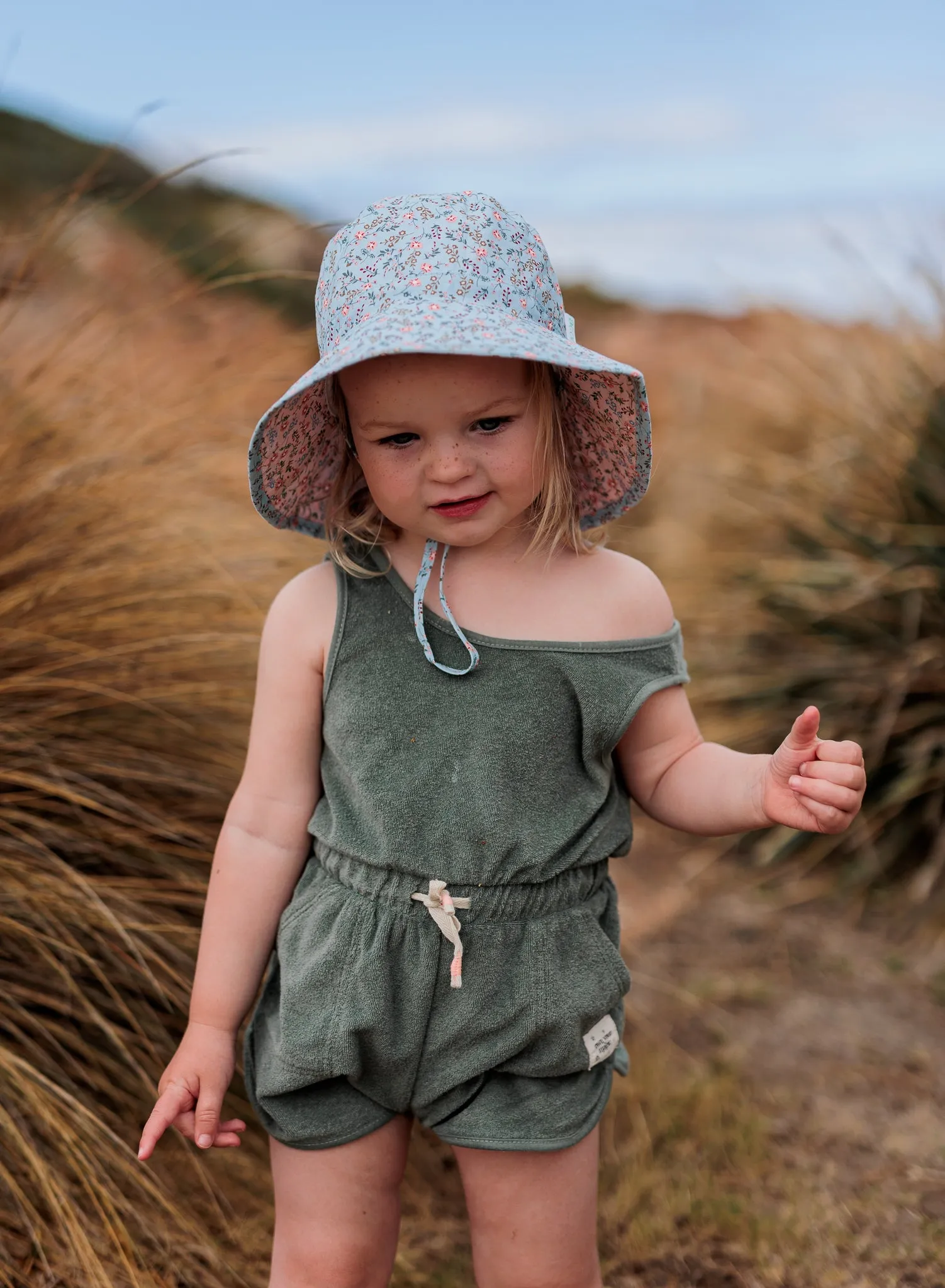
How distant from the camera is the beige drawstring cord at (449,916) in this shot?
5.03 feet

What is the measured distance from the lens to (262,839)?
170 cm

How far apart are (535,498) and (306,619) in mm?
357

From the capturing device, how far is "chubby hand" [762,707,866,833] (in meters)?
1.45

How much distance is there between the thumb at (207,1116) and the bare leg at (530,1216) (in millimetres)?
341

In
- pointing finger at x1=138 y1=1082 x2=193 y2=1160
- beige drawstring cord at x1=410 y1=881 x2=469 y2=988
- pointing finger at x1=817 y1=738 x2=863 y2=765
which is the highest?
pointing finger at x1=817 y1=738 x2=863 y2=765

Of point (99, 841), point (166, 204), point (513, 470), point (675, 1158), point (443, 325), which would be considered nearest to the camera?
point (443, 325)

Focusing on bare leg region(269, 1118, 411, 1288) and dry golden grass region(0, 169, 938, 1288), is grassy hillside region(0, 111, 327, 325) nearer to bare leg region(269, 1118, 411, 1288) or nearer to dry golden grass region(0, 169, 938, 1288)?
dry golden grass region(0, 169, 938, 1288)

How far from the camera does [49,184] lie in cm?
1364

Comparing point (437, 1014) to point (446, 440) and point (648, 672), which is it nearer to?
point (648, 672)

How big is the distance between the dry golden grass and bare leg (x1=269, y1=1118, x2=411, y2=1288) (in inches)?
9.9

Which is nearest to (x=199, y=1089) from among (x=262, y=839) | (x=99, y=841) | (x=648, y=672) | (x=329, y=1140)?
(x=329, y=1140)

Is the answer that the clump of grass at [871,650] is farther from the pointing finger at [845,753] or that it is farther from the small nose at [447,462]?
the small nose at [447,462]

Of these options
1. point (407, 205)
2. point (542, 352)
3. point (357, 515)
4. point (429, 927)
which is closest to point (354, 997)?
point (429, 927)

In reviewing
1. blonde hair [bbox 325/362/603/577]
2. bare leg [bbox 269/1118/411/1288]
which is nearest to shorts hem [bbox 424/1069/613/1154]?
bare leg [bbox 269/1118/411/1288]
